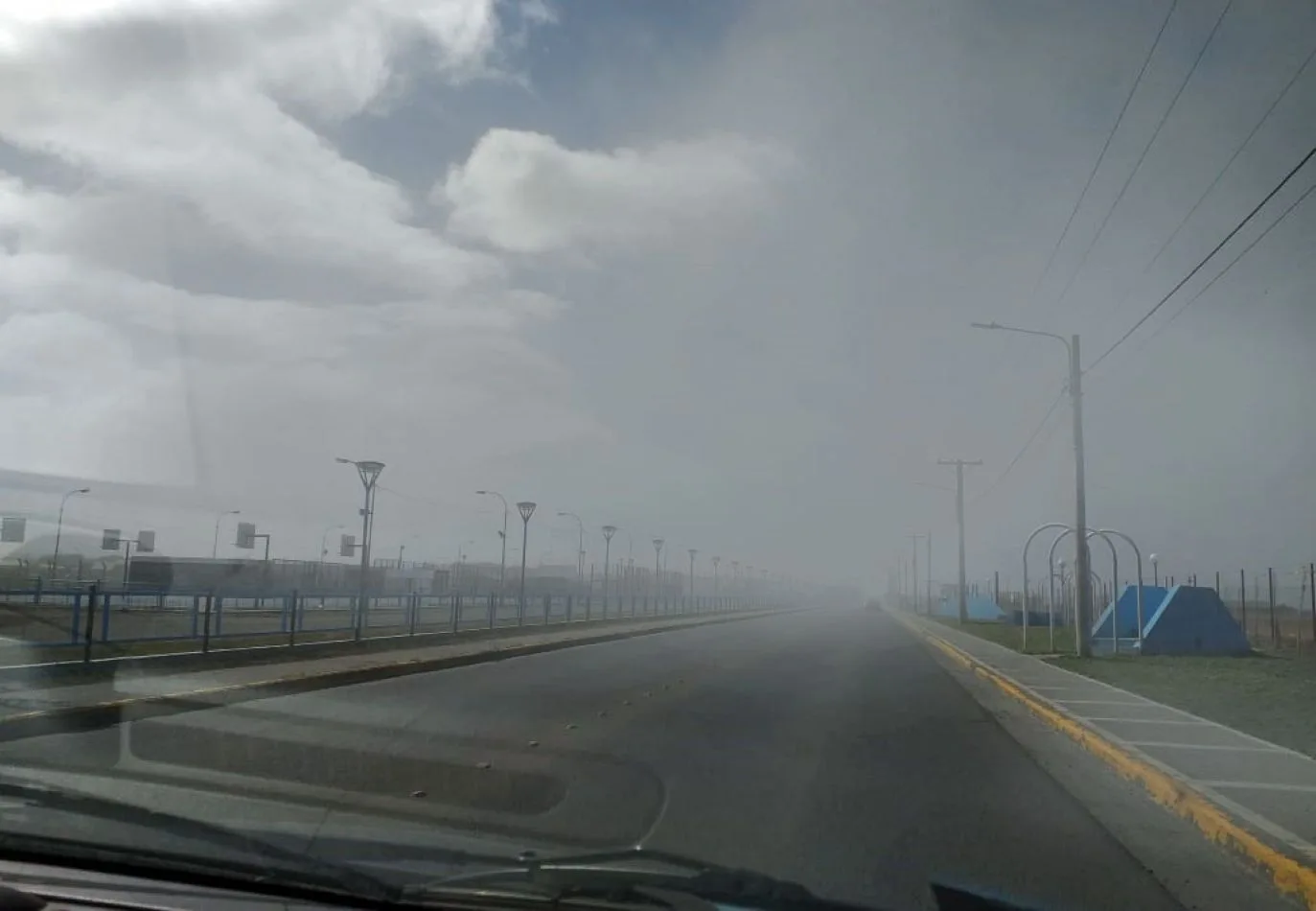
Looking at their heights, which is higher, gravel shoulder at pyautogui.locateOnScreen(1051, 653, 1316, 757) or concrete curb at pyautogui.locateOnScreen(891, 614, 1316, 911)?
gravel shoulder at pyautogui.locateOnScreen(1051, 653, 1316, 757)

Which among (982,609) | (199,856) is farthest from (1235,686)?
(982,609)

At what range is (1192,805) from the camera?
8961 mm

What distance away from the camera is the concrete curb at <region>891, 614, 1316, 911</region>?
6.92 meters

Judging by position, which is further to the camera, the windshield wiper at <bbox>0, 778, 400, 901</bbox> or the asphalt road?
the asphalt road

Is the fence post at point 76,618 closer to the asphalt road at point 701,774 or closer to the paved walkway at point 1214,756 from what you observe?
the asphalt road at point 701,774

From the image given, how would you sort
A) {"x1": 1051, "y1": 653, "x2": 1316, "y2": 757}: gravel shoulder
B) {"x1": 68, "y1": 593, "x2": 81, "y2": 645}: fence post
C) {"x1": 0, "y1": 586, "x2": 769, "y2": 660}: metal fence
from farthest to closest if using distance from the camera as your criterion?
{"x1": 0, "y1": 586, "x2": 769, "y2": 660}: metal fence < {"x1": 68, "y1": 593, "x2": 81, "y2": 645}: fence post < {"x1": 1051, "y1": 653, "x2": 1316, "y2": 757}: gravel shoulder

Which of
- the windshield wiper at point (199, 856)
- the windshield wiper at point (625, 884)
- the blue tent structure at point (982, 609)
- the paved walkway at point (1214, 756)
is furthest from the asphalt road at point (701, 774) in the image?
the blue tent structure at point (982, 609)

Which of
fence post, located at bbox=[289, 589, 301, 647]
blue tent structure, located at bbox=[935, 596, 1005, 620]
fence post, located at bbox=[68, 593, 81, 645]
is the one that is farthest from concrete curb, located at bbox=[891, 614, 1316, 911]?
blue tent structure, located at bbox=[935, 596, 1005, 620]

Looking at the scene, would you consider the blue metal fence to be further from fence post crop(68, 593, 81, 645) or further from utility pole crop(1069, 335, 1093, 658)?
utility pole crop(1069, 335, 1093, 658)

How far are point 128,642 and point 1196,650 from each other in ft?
Result: 85.3

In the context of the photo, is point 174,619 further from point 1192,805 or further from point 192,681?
point 1192,805

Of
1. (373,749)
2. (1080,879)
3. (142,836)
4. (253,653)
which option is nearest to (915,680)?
(253,653)

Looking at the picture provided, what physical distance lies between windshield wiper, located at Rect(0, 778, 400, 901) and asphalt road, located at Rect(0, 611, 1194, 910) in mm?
1829

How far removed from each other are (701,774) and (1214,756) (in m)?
5.38
